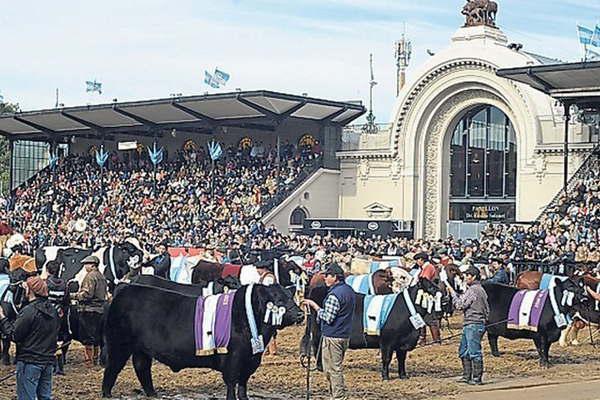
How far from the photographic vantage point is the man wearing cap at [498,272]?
22836 millimetres

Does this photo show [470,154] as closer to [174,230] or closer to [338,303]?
[174,230]

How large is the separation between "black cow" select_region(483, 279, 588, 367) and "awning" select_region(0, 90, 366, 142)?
27140 mm

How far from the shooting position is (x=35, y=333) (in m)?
11.1

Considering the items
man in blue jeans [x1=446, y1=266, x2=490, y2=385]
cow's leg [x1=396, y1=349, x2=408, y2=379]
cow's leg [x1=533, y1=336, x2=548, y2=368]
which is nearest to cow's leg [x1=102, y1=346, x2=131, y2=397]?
cow's leg [x1=396, y1=349, x2=408, y2=379]

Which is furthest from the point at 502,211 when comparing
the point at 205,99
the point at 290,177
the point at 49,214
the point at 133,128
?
the point at 49,214

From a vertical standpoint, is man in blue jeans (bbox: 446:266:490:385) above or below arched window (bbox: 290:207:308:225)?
below

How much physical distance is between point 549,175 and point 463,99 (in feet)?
17.6

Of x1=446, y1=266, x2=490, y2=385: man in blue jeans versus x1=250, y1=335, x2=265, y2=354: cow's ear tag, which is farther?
x1=446, y1=266, x2=490, y2=385: man in blue jeans

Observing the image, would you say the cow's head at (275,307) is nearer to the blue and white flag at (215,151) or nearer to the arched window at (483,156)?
the arched window at (483,156)

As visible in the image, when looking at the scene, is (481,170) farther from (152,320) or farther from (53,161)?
(152,320)

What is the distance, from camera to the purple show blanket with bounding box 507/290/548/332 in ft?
58.1

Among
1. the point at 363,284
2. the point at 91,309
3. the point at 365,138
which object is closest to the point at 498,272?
the point at 363,284

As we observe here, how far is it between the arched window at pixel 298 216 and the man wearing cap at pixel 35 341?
3586 cm

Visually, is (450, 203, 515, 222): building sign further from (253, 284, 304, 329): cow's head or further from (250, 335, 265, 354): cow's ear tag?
(250, 335, 265, 354): cow's ear tag
